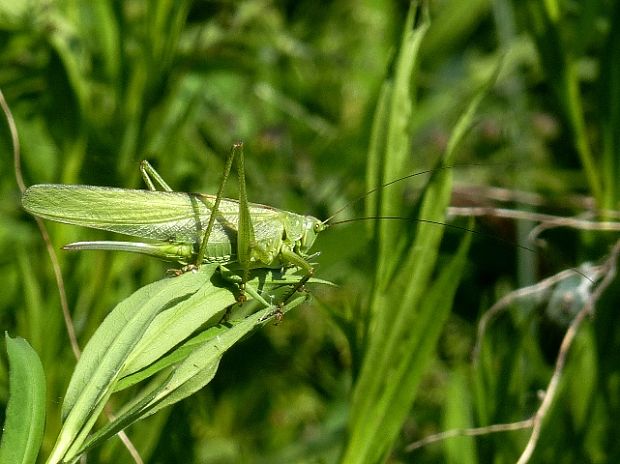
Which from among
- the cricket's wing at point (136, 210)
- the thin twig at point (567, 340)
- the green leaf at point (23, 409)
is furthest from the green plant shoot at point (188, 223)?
the thin twig at point (567, 340)

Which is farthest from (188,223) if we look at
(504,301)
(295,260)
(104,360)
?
(504,301)

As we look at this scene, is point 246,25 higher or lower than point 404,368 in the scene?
higher

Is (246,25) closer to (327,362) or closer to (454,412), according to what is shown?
(327,362)

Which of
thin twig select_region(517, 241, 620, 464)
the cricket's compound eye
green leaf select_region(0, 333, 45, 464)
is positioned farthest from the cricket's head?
green leaf select_region(0, 333, 45, 464)

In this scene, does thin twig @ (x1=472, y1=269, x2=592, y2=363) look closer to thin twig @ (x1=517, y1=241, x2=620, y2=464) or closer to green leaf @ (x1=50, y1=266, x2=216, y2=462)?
thin twig @ (x1=517, y1=241, x2=620, y2=464)

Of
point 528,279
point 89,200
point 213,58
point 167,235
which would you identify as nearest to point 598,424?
point 528,279

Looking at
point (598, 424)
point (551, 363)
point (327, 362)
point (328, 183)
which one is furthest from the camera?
point (328, 183)
